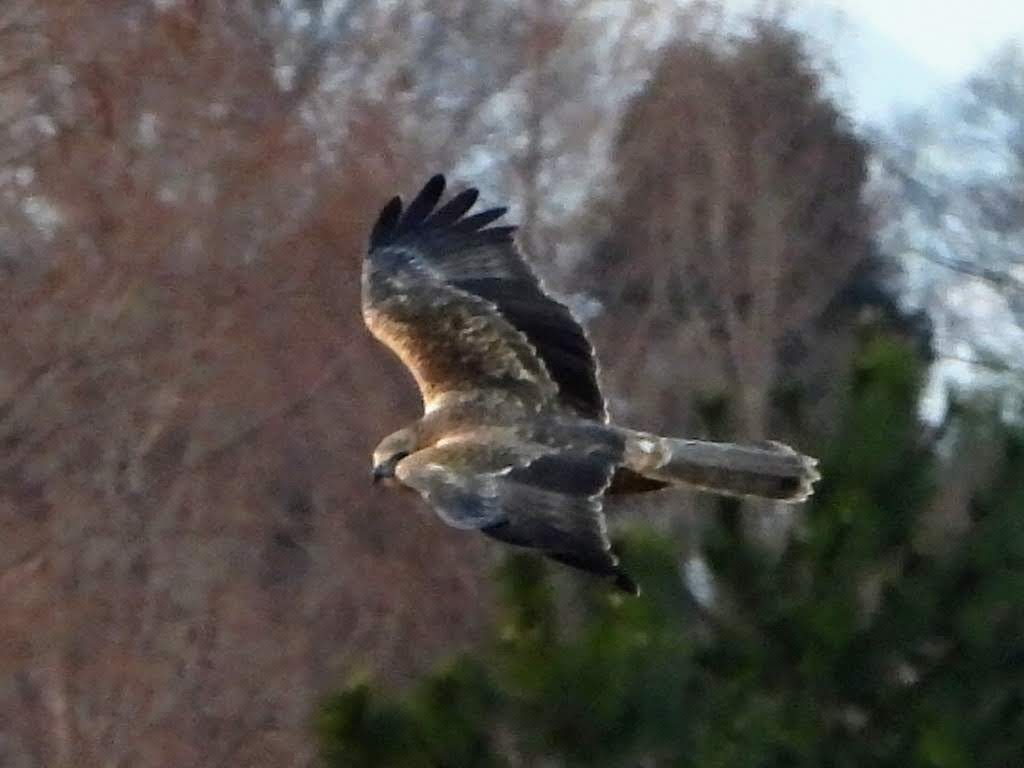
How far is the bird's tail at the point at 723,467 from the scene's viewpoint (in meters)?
6.85

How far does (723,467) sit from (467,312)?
4.02 feet

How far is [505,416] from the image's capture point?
716 centimetres

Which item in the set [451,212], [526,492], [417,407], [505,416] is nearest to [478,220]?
[451,212]

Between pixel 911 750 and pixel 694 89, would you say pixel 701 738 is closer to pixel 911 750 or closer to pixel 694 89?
pixel 911 750

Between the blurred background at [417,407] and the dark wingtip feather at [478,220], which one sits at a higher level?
the dark wingtip feather at [478,220]

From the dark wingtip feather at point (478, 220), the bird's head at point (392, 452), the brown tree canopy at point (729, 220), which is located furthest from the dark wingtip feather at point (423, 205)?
the brown tree canopy at point (729, 220)

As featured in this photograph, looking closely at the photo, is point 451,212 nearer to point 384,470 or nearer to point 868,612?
point 384,470

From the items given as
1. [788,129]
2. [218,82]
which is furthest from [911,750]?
[788,129]

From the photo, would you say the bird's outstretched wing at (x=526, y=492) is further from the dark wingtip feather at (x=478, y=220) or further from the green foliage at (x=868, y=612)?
the green foliage at (x=868, y=612)

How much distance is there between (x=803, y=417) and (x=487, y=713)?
2.45 m

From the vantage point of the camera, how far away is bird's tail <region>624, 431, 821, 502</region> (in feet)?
22.5

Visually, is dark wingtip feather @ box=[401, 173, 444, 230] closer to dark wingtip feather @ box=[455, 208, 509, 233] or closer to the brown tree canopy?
dark wingtip feather @ box=[455, 208, 509, 233]

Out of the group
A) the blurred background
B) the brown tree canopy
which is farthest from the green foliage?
the brown tree canopy

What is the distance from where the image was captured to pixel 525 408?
7273 millimetres
